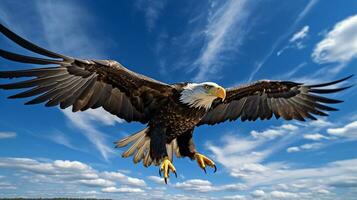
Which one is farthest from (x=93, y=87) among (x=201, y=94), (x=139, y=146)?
(x=201, y=94)

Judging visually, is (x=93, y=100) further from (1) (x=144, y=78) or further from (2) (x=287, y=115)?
(2) (x=287, y=115)

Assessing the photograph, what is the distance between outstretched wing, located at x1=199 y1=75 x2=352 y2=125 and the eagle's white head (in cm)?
127

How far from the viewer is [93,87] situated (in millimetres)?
5918

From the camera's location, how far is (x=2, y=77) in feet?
14.9

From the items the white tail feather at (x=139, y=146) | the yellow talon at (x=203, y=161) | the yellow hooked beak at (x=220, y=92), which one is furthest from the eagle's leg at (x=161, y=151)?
the yellow hooked beak at (x=220, y=92)

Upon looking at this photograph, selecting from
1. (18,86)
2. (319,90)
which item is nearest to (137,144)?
(18,86)

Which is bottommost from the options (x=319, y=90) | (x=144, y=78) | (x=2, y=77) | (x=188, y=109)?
(x=2, y=77)

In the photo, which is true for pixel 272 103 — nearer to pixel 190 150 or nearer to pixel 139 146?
pixel 190 150

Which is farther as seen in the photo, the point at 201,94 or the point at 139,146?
the point at 139,146

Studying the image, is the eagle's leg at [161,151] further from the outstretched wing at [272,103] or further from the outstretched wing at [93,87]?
the outstretched wing at [272,103]

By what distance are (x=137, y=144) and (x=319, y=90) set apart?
402 cm

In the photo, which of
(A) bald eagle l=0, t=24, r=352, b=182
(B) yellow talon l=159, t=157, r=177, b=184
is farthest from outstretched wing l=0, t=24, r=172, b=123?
(B) yellow talon l=159, t=157, r=177, b=184

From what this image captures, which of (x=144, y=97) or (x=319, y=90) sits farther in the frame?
(x=319, y=90)

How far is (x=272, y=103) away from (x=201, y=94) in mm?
2558
